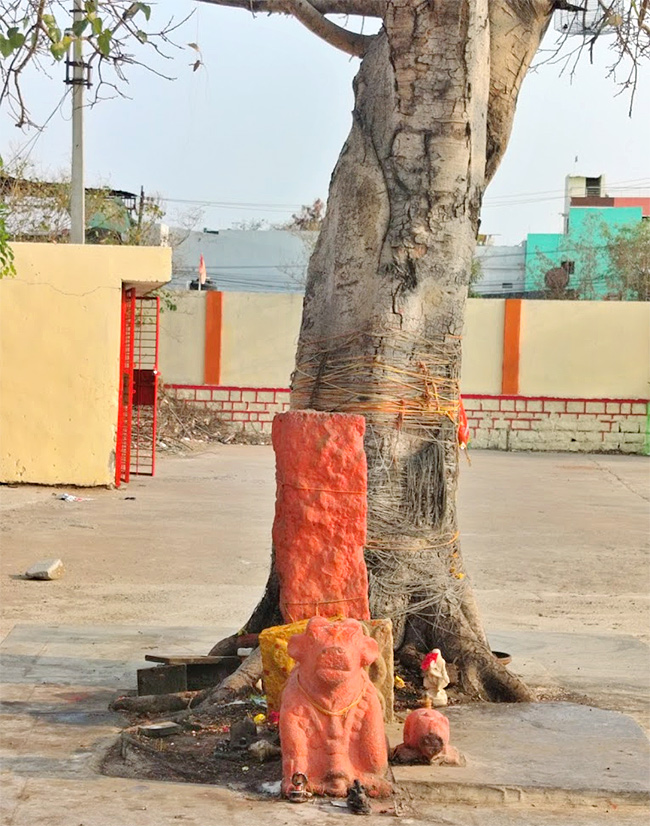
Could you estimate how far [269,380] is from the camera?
954 inches

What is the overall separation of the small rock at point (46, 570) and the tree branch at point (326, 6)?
452 centimetres

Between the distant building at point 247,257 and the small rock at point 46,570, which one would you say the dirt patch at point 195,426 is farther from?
the distant building at point 247,257

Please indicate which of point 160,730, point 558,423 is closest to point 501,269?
point 558,423

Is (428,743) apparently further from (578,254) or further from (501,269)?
(501,269)

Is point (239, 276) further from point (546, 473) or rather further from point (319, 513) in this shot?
point (319, 513)

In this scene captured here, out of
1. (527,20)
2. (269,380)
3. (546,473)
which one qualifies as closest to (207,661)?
(527,20)

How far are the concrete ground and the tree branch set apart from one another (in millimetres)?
3692

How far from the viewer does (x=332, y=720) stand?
4.40 metres

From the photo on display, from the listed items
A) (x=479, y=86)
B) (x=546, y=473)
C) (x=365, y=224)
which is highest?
(x=479, y=86)

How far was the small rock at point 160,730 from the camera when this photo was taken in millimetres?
5027

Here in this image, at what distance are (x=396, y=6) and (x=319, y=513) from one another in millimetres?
2543

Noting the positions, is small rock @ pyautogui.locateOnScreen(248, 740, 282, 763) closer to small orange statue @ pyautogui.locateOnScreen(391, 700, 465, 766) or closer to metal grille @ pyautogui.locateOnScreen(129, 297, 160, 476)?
small orange statue @ pyautogui.locateOnScreen(391, 700, 465, 766)

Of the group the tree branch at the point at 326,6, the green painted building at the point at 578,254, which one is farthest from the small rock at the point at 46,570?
the green painted building at the point at 578,254

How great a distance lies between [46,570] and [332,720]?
5363 millimetres
